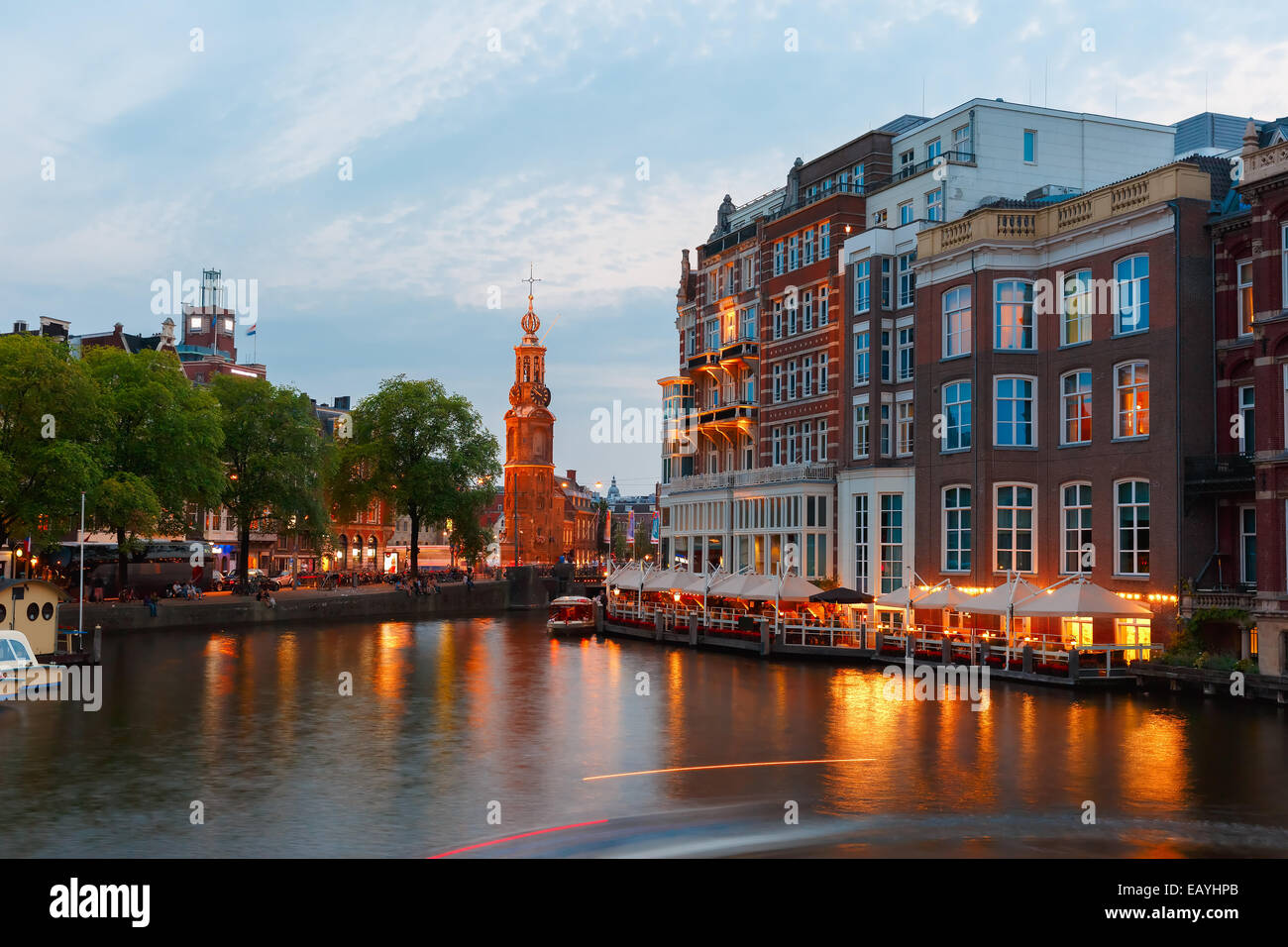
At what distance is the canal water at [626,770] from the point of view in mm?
19797

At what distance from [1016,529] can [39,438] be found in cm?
4566

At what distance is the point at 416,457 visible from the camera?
10281cm

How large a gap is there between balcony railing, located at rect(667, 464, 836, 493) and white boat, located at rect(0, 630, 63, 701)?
39.9 metres

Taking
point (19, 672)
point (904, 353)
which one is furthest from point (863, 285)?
point (19, 672)

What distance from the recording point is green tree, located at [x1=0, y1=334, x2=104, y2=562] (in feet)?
184

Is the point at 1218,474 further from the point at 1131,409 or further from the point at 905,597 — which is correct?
the point at 905,597

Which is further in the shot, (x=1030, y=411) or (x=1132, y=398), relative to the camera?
(x=1030, y=411)

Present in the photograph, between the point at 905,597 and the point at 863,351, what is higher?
the point at 863,351

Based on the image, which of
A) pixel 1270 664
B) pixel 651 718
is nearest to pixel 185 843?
pixel 651 718

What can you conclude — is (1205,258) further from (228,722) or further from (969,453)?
(228,722)

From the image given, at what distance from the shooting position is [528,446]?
171 meters

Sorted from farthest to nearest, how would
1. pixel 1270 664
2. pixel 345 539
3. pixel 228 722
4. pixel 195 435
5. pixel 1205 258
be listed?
pixel 345 539 → pixel 195 435 → pixel 1205 258 → pixel 1270 664 → pixel 228 722

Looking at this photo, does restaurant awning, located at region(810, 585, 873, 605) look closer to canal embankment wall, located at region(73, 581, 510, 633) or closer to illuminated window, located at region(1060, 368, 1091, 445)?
illuminated window, located at region(1060, 368, 1091, 445)

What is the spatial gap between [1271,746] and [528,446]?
146282mm
